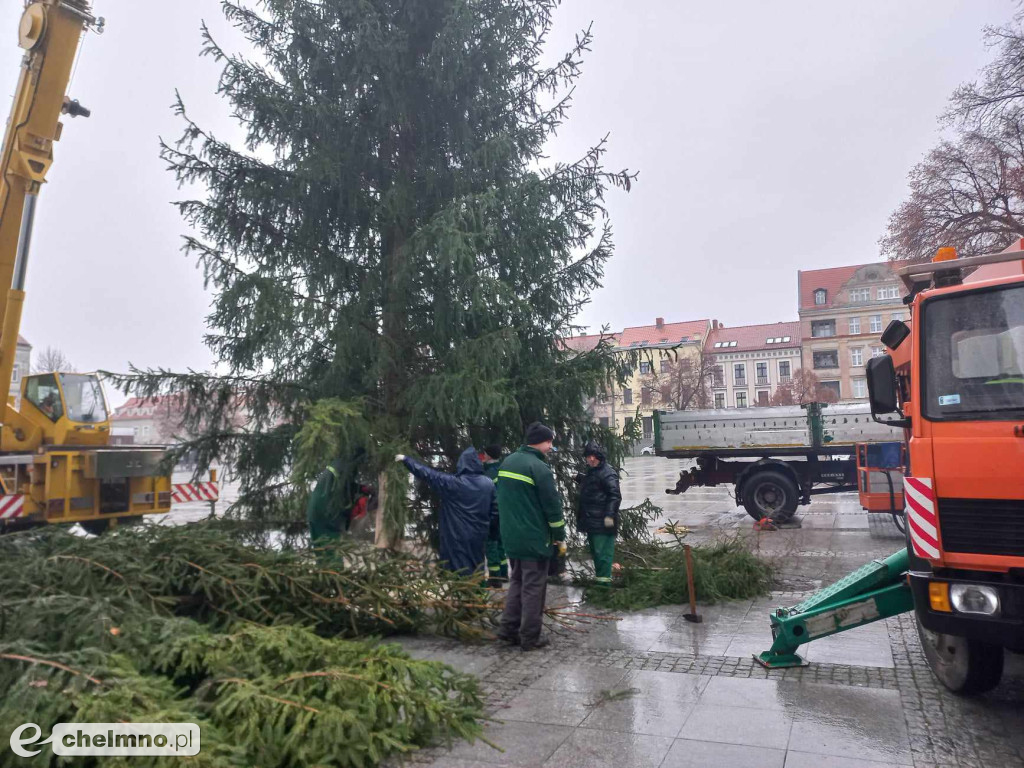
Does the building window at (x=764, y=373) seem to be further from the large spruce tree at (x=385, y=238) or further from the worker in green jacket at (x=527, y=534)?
the worker in green jacket at (x=527, y=534)

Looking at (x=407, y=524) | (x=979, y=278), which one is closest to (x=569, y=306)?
(x=407, y=524)

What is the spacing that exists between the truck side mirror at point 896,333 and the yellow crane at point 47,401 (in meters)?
7.60

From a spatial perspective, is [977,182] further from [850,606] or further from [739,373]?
[739,373]

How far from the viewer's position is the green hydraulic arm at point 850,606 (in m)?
4.91

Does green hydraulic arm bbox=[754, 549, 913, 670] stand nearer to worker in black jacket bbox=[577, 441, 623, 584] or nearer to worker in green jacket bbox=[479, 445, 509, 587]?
worker in black jacket bbox=[577, 441, 623, 584]

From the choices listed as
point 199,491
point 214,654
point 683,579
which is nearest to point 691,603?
point 683,579

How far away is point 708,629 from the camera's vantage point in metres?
6.47

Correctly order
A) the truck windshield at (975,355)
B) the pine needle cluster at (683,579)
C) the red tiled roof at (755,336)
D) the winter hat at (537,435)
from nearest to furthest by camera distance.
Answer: the truck windshield at (975,355) → the winter hat at (537,435) → the pine needle cluster at (683,579) → the red tiled roof at (755,336)

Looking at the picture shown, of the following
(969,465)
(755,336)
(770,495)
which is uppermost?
(755,336)

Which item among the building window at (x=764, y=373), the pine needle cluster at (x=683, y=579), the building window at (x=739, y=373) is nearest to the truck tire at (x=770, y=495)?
the pine needle cluster at (x=683, y=579)

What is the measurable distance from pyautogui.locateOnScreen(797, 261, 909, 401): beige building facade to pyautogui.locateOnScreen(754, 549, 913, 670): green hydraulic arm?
64.9 meters

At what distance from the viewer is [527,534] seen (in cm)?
600

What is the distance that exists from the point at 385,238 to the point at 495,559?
13.5 feet

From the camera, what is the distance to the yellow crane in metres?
8.73
